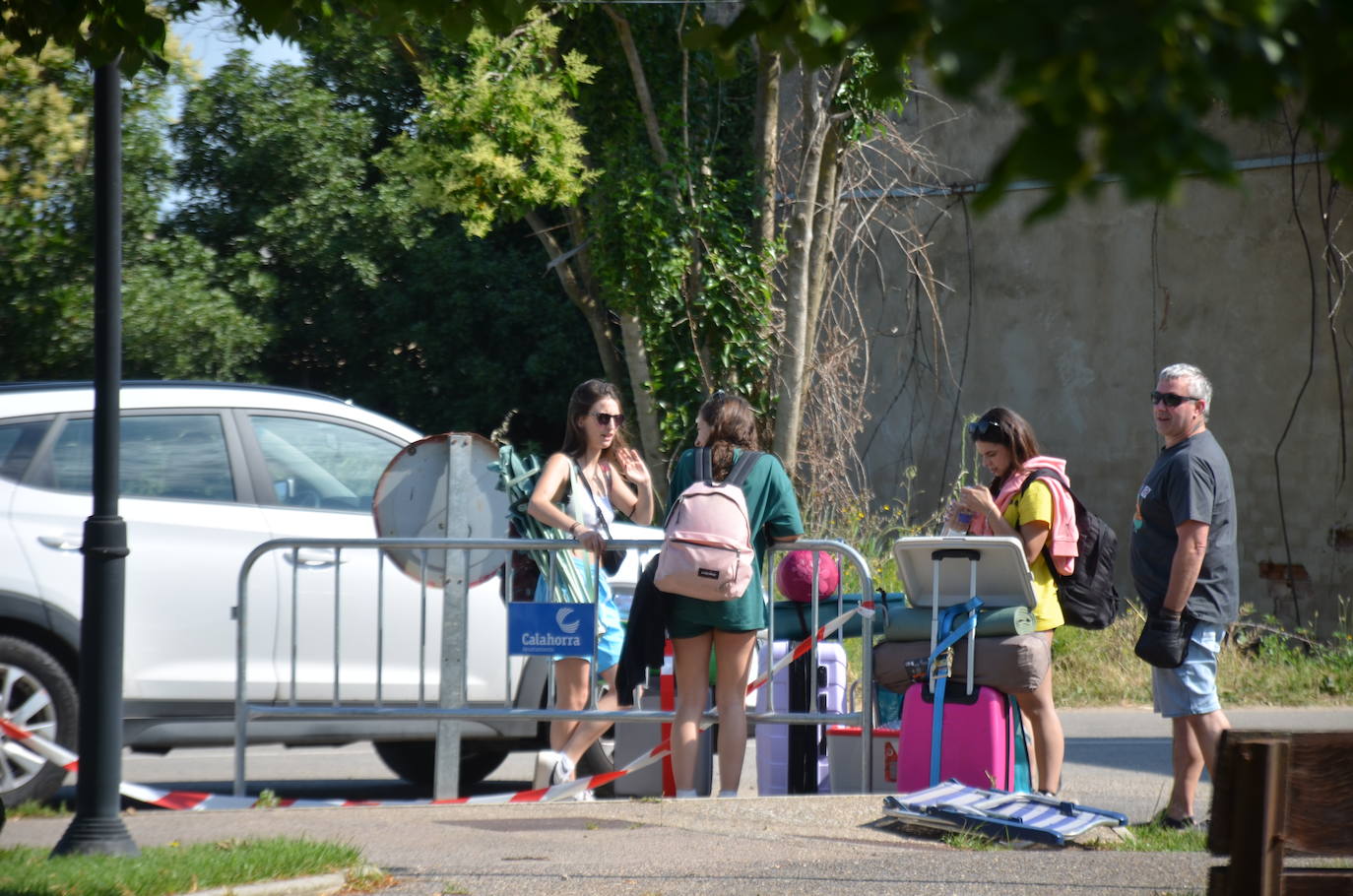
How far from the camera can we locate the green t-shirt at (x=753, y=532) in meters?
6.14

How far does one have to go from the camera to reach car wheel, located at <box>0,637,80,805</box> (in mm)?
6371

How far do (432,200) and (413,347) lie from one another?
7.63m

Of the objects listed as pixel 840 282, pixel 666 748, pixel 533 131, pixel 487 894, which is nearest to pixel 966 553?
pixel 666 748

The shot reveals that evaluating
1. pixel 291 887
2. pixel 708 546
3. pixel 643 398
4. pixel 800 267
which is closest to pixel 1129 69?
pixel 291 887

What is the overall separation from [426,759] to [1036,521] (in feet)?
11.2

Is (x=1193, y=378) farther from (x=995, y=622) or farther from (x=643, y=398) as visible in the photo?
(x=643, y=398)

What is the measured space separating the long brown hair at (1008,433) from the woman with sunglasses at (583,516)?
1.52 meters

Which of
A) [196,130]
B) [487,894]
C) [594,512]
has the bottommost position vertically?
[487,894]

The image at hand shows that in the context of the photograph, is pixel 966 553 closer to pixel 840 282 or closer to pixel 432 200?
pixel 432 200

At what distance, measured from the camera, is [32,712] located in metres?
6.42

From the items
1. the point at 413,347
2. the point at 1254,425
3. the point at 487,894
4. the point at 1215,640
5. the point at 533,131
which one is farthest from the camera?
the point at 413,347

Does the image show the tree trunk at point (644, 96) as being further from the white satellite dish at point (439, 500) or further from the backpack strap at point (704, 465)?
the backpack strap at point (704, 465)

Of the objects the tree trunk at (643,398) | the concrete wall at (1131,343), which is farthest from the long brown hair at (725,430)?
the concrete wall at (1131,343)

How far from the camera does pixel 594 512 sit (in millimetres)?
6754
